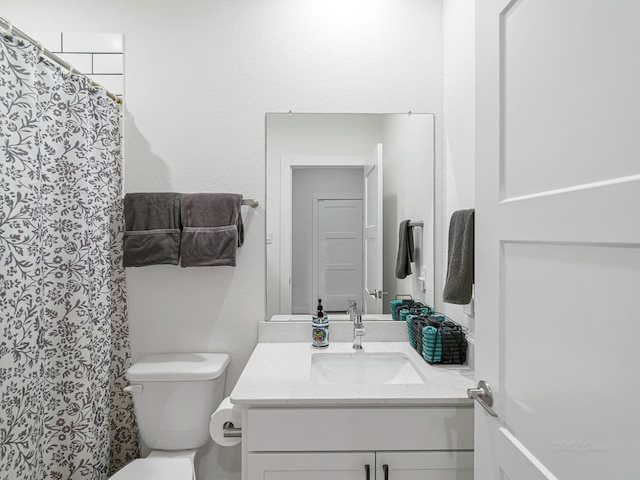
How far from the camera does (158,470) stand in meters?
1.34

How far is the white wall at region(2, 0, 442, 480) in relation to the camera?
168 cm

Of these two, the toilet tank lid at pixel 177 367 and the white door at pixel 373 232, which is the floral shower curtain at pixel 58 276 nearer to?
the toilet tank lid at pixel 177 367

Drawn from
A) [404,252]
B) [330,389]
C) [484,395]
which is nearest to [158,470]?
[330,389]

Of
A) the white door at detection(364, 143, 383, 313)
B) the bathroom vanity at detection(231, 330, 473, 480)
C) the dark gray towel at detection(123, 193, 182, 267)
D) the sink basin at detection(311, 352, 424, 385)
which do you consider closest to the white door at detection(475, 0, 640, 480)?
the bathroom vanity at detection(231, 330, 473, 480)

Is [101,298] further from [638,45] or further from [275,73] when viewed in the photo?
[638,45]

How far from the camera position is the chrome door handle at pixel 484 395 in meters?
0.89

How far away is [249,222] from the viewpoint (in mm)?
1702

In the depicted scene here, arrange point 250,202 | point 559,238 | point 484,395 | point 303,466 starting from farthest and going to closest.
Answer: point 250,202, point 303,466, point 484,395, point 559,238

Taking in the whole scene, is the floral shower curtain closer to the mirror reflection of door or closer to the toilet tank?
the toilet tank

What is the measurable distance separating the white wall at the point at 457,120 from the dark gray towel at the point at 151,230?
1.16 m

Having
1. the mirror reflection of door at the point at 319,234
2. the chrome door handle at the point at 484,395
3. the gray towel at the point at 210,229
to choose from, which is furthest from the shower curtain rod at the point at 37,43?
the chrome door handle at the point at 484,395

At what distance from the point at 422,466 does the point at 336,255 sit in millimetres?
862

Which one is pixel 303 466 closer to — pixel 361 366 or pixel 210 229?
pixel 361 366

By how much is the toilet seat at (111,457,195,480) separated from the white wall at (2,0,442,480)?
1.06 feet
